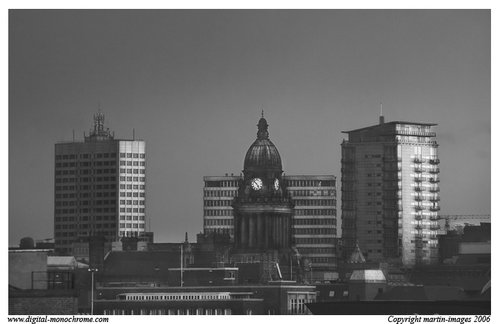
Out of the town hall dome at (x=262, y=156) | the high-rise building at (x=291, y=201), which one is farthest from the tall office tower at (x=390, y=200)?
the town hall dome at (x=262, y=156)

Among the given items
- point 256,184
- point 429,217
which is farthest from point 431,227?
point 256,184

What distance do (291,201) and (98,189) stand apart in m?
13.7

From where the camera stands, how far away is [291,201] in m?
176

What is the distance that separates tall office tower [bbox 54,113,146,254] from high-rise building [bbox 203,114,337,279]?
15.7 feet

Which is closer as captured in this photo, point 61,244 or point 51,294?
point 51,294

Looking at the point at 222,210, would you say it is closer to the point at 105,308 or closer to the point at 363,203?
the point at 363,203

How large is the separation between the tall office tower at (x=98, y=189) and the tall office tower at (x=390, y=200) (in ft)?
52.5

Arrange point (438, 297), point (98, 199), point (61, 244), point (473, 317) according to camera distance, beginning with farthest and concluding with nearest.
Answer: point (98, 199)
point (61, 244)
point (438, 297)
point (473, 317)

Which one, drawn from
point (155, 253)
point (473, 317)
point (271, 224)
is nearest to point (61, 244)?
point (155, 253)

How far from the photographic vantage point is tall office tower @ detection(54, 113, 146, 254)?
152125 mm

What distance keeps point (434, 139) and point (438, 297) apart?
30.7 meters

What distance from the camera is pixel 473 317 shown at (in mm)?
95500

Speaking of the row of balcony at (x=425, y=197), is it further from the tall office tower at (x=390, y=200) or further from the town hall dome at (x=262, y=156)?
the town hall dome at (x=262, y=156)
